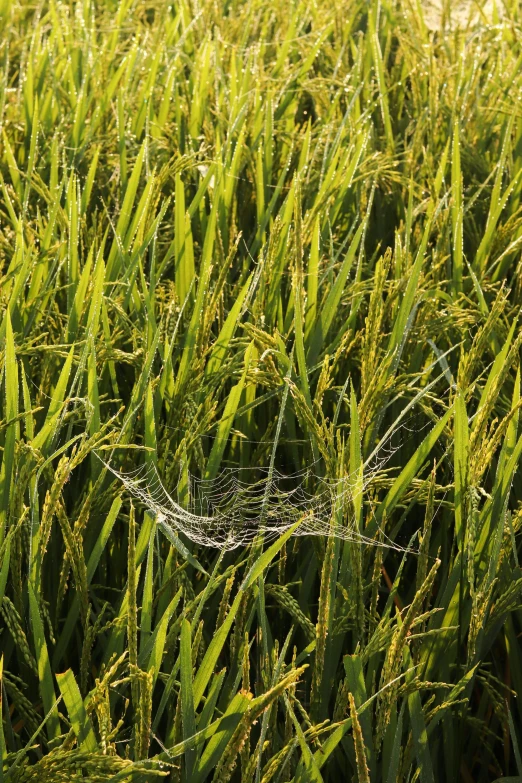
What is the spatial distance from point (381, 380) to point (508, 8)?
201cm

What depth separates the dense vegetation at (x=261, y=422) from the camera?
44.6 inches

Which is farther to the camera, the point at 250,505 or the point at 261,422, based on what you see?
the point at 261,422

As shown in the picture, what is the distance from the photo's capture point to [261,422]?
1.62 metres

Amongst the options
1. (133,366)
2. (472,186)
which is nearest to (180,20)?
(472,186)

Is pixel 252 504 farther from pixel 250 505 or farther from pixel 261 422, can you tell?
pixel 261 422

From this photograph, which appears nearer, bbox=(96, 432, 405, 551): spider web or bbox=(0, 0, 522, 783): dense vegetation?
bbox=(0, 0, 522, 783): dense vegetation

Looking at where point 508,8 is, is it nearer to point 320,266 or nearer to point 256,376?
point 320,266

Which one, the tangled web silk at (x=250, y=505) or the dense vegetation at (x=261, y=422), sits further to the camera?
the tangled web silk at (x=250, y=505)

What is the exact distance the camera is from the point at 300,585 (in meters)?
1.36

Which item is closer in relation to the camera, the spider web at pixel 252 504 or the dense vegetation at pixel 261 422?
the dense vegetation at pixel 261 422

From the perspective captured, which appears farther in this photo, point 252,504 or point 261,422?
point 261,422

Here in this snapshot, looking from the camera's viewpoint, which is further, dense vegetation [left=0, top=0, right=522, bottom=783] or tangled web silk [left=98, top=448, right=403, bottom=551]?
tangled web silk [left=98, top=448, right=403, bottom=551]

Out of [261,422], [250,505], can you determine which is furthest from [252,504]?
[261,422]

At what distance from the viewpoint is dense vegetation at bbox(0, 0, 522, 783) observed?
1.13 meters
